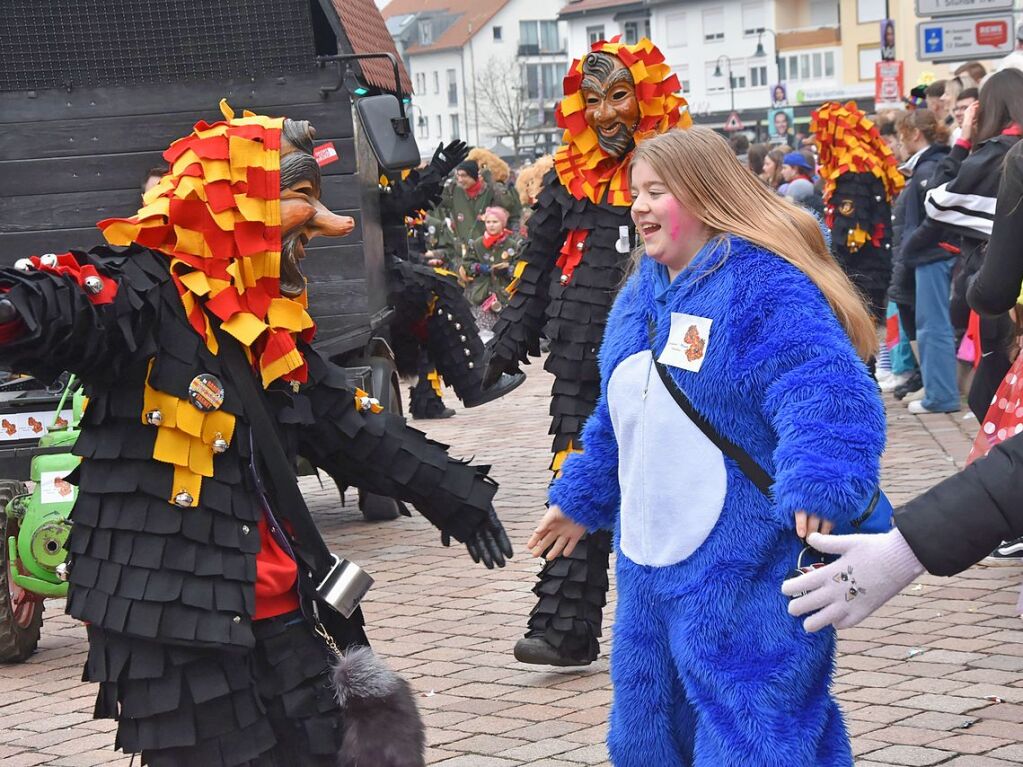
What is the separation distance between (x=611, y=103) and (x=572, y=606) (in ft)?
6.17

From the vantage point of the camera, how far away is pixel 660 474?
11.7ft

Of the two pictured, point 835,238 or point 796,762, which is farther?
point 835,238

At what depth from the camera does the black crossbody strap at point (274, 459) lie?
350 cm

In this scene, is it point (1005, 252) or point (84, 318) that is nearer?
point (84, 318)

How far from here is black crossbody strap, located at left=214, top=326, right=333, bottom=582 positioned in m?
3.50

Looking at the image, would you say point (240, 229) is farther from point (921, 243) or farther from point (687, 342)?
point (921, 243)

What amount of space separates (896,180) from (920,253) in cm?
267

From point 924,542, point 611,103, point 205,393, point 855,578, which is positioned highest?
point 611,103

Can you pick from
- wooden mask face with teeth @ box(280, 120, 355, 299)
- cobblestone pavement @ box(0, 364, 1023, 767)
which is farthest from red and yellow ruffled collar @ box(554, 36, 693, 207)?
wooden mask face with teeth @ box(280, 120, 355, 299)

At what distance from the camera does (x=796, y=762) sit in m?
3.32

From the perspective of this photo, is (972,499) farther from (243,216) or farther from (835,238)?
(835,238)

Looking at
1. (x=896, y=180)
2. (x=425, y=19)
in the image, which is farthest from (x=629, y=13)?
(x=896, y=180)

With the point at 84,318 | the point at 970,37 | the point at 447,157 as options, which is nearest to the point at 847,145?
the point at 970,37

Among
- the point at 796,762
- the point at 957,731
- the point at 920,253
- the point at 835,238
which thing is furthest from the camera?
the point at 835,238
